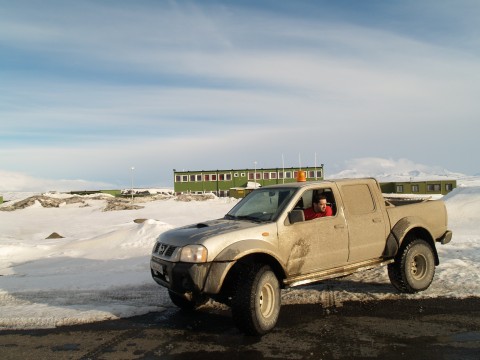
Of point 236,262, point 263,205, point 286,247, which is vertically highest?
point 263,205

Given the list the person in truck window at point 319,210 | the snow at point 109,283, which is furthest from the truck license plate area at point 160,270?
the person in truck window at point 319,210

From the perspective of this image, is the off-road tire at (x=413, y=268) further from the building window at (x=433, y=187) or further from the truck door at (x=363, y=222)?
the building window at (x=433, y=187)

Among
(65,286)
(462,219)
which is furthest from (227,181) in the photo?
(65,286)

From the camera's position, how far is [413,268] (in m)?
6.98

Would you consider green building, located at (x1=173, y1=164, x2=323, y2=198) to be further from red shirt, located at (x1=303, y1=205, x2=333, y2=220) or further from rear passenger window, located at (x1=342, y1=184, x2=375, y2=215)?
red shirt, located at (x1=303, y1=205, x2=333, y2=220)

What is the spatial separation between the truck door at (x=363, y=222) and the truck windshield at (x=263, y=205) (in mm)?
1068

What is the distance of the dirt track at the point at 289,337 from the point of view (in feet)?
15.1

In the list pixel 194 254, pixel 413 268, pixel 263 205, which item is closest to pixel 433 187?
pixel 413 268

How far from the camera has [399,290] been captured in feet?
22.6

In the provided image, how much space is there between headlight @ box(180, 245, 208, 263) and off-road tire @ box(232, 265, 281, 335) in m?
0.58

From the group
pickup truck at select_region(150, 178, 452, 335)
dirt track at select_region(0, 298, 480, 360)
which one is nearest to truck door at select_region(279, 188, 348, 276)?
pickup truck at select_region(150, 178, 452, 335)

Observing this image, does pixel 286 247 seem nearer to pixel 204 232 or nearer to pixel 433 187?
pixel 204 232

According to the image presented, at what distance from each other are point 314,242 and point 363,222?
43.7 inches

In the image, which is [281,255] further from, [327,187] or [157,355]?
[157,355]
